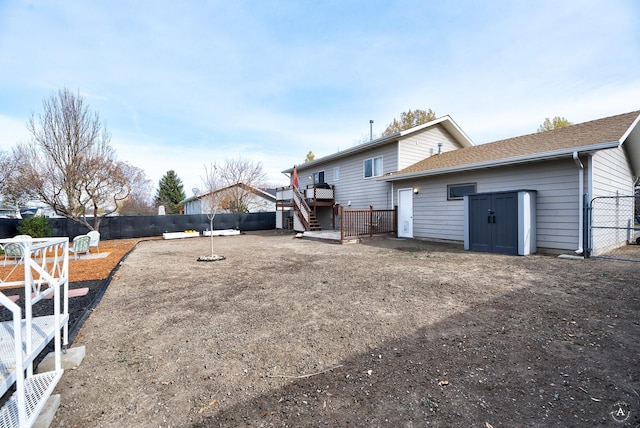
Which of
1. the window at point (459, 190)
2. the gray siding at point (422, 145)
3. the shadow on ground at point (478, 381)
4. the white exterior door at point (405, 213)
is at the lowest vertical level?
the shadow on ground at point (478, 381)

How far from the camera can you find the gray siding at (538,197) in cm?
752

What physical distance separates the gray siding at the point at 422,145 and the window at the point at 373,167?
1167 millimetres

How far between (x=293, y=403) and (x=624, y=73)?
17.0m

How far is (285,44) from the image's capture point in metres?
10.7

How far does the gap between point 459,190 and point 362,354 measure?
29.3ft

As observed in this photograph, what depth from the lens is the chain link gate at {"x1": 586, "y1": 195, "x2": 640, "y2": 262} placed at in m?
7.15

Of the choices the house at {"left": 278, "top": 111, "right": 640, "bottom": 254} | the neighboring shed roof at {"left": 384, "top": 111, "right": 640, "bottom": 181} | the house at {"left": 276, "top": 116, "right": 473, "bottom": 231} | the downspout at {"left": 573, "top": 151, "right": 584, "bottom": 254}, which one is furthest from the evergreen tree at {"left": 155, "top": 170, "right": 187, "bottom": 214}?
the downspout at {"left": 573, "top": 151, "right": 584, "bottom": 254}

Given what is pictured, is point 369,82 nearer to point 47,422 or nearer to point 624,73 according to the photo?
point 624,73

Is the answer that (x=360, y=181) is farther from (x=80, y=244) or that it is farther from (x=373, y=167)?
(x=80, y=244)

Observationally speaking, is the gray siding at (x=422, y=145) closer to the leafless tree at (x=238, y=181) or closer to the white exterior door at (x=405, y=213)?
the white exterior door at (x=405, y=213)

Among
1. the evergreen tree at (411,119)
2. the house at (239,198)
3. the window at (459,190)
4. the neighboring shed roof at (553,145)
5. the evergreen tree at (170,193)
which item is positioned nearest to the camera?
the neighboring shed roof at (553,145)

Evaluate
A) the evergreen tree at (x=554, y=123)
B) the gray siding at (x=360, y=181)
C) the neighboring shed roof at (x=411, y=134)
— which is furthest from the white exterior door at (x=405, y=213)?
the evergreen tree at (x=554, y=123)

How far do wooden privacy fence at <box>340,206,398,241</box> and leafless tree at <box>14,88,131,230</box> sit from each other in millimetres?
9980

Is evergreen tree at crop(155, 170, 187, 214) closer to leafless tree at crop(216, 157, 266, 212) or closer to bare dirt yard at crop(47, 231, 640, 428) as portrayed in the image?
leafless tree at crop(216, 157, 266, 212)
